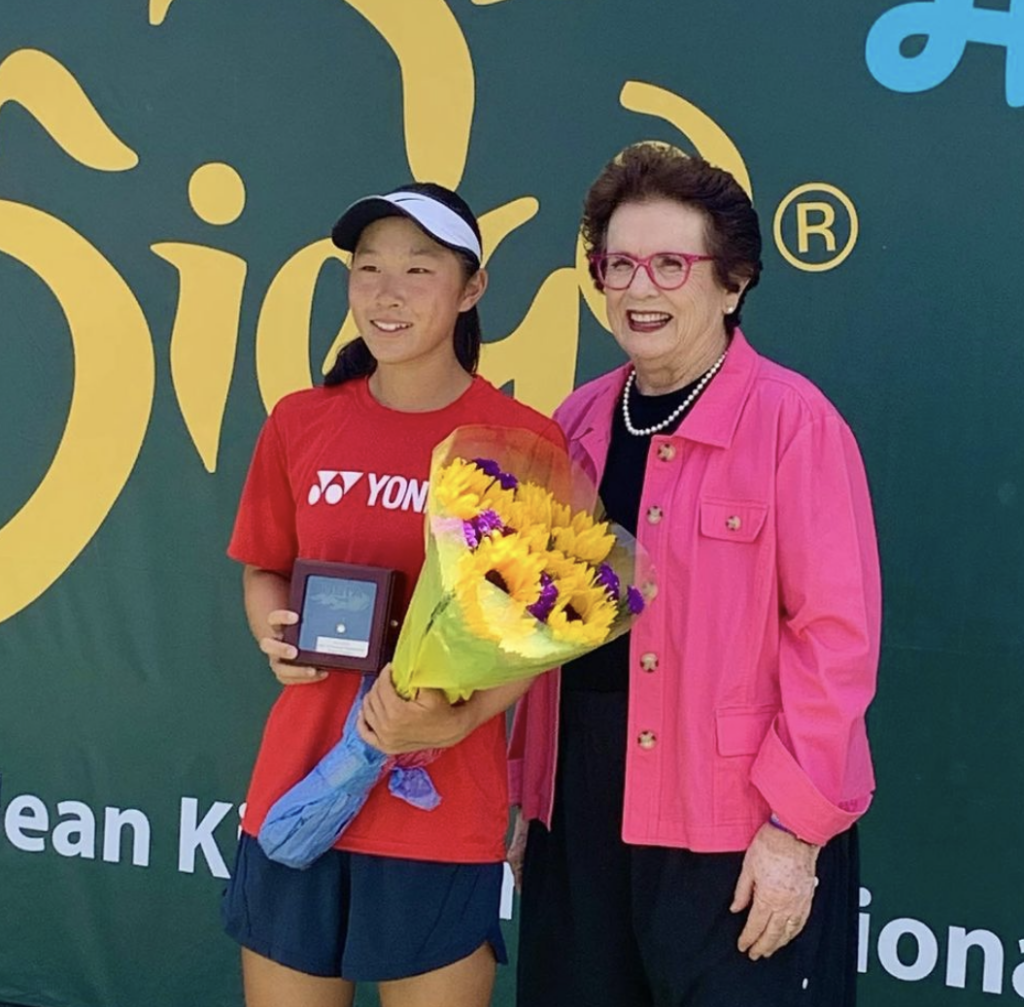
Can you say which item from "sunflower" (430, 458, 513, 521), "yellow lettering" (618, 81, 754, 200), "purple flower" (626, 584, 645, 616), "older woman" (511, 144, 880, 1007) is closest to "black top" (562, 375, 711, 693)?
"older woman" (511, 144, 880, 1007)

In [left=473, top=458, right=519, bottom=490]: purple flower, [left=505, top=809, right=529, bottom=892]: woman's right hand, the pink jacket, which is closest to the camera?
[left=473, top=458, right=519, bottom=490]: purple flower

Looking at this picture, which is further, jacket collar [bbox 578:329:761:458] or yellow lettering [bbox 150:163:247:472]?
yellow lettering [bbox 150:163:247:472]

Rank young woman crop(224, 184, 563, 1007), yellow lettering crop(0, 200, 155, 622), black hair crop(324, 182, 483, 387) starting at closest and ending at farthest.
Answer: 1. young woman crop(224, 184, 563, 1007)
2. black hair crop(324, 182, 483, 387)
3. yellow lettering crop(0, 200, 155, 622)

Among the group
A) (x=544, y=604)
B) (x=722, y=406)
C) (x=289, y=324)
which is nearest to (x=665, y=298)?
(x=722, y=406)

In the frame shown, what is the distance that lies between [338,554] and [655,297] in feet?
1.78

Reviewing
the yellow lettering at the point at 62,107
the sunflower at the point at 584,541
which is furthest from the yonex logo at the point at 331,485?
the yellow lettering at the point at 62,107

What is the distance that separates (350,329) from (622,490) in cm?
116

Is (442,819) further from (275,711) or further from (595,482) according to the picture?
(595,482)

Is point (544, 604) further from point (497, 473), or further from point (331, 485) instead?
point (331, 485)

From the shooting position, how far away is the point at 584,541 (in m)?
1.55

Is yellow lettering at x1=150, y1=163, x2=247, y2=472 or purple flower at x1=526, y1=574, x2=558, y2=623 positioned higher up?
yellow lettering at x1=150, y1=163, x2=247, y2=472

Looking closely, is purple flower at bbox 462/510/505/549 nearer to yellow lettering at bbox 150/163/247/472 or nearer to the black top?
the black top

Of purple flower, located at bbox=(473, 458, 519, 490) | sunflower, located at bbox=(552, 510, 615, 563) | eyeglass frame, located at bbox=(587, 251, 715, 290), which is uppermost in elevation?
eyeglass frame, located at bbox=(587, 251, 715, 290)

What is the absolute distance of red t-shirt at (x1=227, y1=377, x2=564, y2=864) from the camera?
5.85 ft
